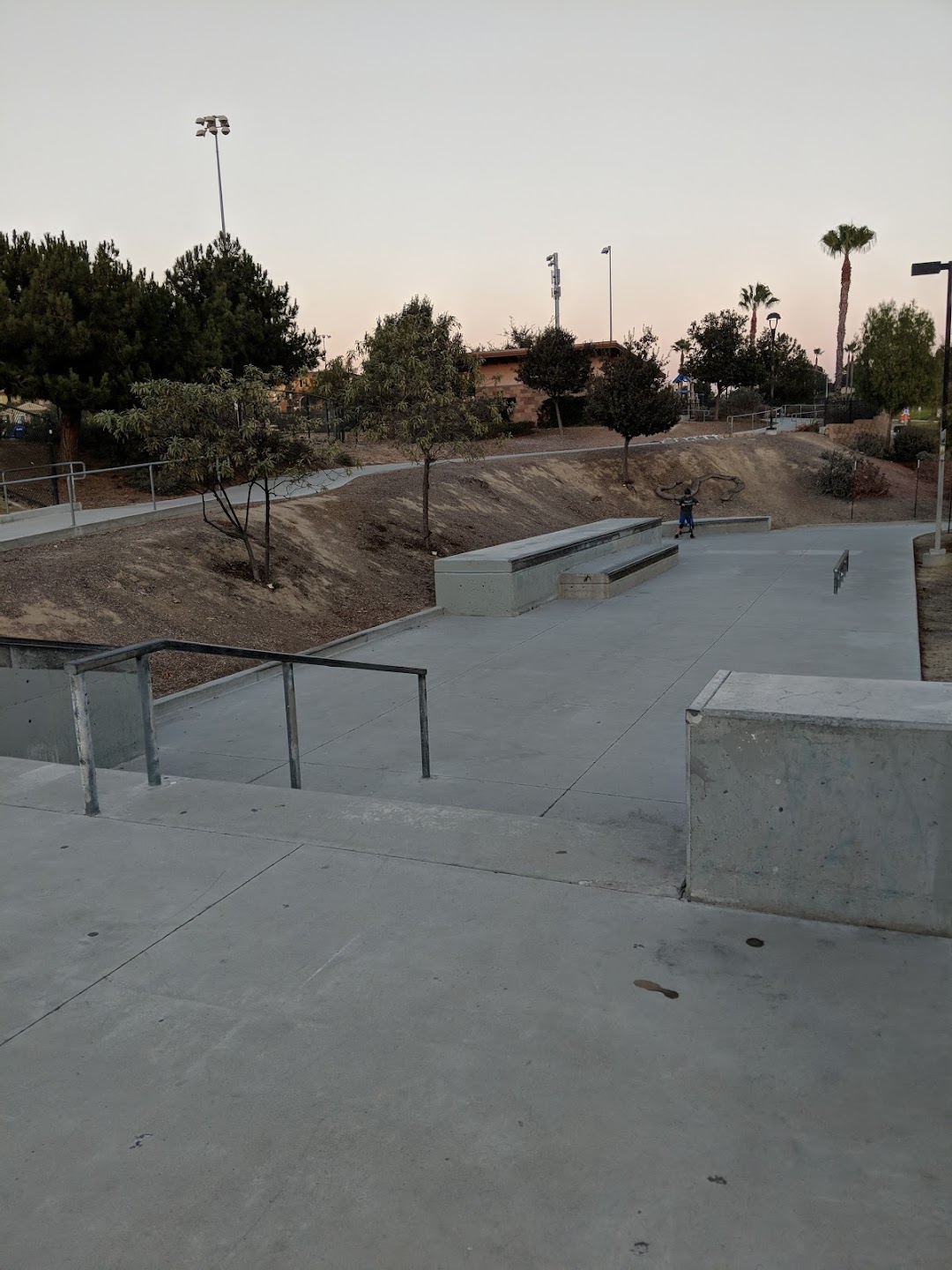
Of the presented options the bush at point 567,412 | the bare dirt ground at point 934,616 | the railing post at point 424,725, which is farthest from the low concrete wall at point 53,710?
the bush at point 567,412

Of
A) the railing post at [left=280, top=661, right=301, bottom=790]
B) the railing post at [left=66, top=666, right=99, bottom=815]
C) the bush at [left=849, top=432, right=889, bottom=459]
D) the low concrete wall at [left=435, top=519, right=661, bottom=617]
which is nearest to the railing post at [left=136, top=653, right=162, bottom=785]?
the railing post at [left=66, top=666, right=99, bottom=815]

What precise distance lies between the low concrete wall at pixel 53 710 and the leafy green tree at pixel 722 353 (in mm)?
50320

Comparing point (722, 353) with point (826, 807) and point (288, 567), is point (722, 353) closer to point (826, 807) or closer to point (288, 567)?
point (288, 567)

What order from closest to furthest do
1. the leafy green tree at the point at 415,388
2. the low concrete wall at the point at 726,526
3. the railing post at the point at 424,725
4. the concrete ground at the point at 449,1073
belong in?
the concrete ground at the point at 449,1073, the railing post at the point at 424,725, the leafy green tree at the point at 415,388, the low concrete wall at the point at 726,526

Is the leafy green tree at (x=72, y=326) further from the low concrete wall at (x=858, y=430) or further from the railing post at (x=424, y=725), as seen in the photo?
the low concrete wall at (x=858, y=430)

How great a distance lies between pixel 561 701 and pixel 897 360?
2053 inches

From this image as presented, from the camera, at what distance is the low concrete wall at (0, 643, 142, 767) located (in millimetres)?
7855

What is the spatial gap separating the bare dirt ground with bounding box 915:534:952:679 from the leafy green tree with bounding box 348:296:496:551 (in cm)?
955

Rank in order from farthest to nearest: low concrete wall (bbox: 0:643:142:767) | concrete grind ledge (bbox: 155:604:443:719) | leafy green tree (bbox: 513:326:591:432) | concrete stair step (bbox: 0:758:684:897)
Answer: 1. leafy green tree (bbox: 513:326:591:432)
2. concrete grind ledge (bbox: 155:604:443:719)
3. low concrete wall (bbox: 0:643:142:767)
4. concrete stair step (bbox: 0:758:684:897)

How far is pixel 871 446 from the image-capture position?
49.4m

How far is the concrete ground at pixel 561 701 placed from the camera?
747 centimetres

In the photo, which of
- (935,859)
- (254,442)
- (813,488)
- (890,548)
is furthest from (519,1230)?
(813,488)

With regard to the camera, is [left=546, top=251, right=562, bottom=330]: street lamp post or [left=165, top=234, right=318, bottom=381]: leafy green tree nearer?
[left=165, top=234, right=318, bottom=381]: leafy green tree

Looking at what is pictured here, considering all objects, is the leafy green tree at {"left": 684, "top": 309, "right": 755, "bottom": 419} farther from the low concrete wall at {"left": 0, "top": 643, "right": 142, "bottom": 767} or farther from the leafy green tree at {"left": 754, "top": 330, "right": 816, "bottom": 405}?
the low concrete wall at {"left": 0, "top": 643, "right": 142, "bottom": 767}
